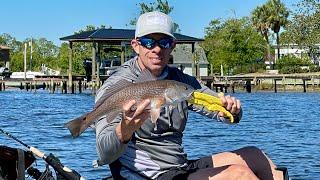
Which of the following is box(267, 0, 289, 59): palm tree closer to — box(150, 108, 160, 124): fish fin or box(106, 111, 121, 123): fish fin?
box(106, 111, 121, 123): fish fin

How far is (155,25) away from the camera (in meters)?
5.42

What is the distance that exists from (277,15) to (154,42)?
343 ft

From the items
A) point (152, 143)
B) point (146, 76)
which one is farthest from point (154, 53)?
point (152, 143)

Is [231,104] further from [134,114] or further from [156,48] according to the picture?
[134,114]

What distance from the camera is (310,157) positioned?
16922 mm

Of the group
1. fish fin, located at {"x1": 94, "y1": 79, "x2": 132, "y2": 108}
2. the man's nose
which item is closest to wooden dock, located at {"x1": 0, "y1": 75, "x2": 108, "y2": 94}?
the man's nose

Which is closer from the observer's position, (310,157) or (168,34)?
(168,34)

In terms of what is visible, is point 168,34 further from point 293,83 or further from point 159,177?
point 293,83

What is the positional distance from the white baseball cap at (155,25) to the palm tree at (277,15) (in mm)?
103260

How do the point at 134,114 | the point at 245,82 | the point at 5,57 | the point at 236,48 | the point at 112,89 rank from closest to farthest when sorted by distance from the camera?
the point at 134,114 → the point at 112,89 → the point at 245,82 → the point at 236,48 → the point at 5,57

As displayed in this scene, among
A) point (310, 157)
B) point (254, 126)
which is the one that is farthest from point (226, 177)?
point (254, 126)

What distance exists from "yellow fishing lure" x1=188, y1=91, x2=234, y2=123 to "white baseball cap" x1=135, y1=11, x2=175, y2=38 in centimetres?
51

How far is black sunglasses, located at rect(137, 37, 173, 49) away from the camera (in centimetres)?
541

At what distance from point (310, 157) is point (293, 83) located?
64.5 m
